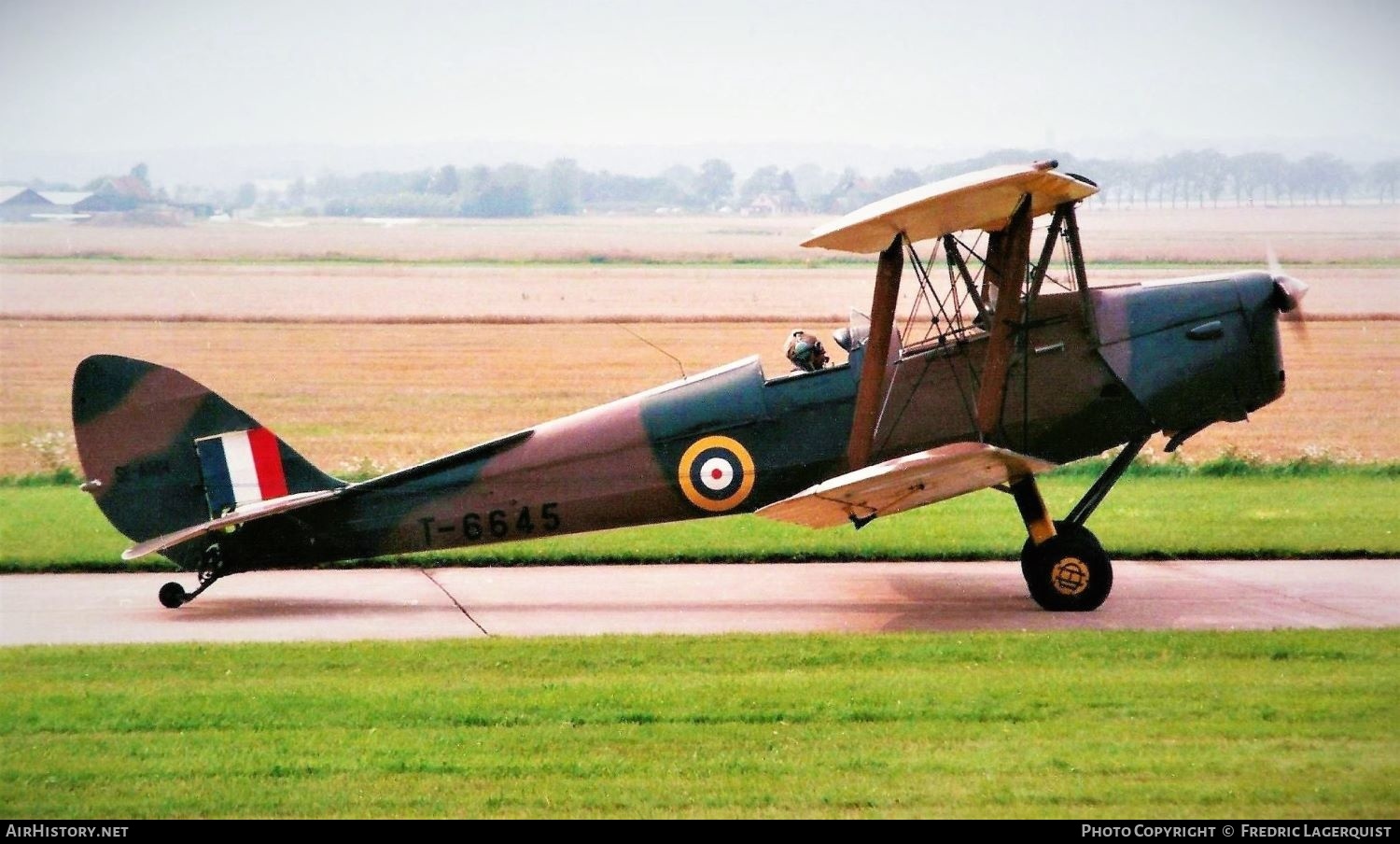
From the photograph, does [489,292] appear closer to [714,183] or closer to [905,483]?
[714,183]

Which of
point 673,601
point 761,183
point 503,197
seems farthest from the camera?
point 503,197

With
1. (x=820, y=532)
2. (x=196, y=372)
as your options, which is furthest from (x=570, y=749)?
(x=196, y=372)

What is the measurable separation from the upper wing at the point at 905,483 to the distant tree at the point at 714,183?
97.9 ft

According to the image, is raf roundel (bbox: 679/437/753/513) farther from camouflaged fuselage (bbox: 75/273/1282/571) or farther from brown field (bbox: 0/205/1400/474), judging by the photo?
brown field (bbox: 0/205/1400/474)

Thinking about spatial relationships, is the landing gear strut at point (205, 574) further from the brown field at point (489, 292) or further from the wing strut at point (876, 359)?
the brown field at point (489, 292)

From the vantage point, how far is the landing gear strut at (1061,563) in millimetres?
10234

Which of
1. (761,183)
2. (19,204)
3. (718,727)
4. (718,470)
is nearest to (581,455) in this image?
(718,470)

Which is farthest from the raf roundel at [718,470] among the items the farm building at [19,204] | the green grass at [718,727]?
the farm building at [19,204]

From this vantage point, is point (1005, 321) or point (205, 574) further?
point (205, 574)

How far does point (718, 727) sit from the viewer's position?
24.5 ft

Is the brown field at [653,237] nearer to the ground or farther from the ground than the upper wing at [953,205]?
nearer to the ground

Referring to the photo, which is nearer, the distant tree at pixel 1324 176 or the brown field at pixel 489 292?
the brown field at pixel 489 292

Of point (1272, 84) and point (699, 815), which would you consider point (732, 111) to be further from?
point (699, 815)

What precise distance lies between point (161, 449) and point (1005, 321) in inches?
244
